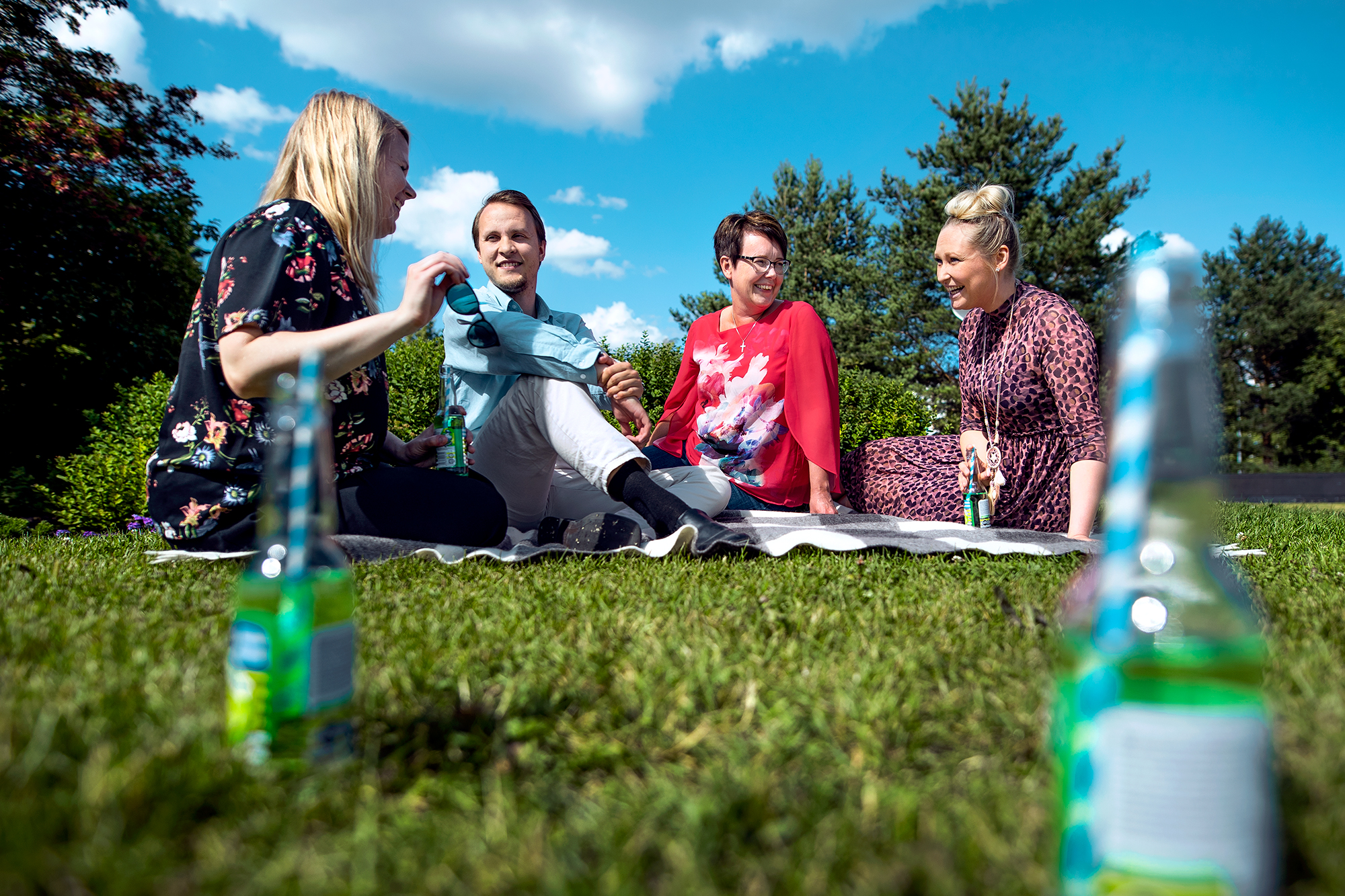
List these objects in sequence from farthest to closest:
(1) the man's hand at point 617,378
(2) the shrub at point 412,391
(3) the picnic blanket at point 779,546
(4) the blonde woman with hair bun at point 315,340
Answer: (2) the shrub at point 412,391 → (1) the man's hand at point 617,378 → (3) the picnic blanket at point 779,546 → (4) the blonde woman with hair bun at point 315,340

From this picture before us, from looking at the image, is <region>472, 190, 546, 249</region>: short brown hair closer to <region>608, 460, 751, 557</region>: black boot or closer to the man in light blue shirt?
the man in light blue shirt

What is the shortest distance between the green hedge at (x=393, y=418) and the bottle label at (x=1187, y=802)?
20.6ft

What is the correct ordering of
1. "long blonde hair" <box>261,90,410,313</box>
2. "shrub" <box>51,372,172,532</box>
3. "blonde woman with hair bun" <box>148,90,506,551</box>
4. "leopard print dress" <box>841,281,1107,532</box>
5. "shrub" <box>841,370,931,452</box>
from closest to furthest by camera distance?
"blonde woman with hair bun" <box>148,90,506,551</box> < "long blonde hair" <box>261,90,410,313</box> < "leopard print dress" <box>841,281,1107,532</box> < "shrub" <box>51,372,172,532</box> < "shrub" <box>841,370,931,452</box>

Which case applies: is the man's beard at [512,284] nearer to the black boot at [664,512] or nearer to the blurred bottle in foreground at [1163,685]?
the black boot at [664,512]

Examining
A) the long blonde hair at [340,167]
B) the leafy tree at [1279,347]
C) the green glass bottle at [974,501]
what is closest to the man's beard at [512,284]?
the long blonde hair at [340,167]

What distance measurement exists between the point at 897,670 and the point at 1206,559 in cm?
90

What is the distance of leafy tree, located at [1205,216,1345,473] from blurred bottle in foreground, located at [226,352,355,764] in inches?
1671

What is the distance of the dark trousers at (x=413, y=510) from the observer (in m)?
3.24

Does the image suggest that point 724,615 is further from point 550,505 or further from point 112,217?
point 112,217

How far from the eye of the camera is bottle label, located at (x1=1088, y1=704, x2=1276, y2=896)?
68cm

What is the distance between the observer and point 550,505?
439 cm

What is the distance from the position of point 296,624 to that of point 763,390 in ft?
13.7

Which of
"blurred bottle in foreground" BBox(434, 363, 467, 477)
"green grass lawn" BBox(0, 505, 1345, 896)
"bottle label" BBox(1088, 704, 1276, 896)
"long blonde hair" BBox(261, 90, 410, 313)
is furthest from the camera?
"blurred bottle in foreground" BBox(434, 363, 467, 477)

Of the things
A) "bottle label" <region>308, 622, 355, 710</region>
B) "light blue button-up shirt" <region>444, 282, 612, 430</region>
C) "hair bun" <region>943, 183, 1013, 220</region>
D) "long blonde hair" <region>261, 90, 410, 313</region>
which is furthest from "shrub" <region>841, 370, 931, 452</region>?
"bottle label" <region>308, 622, 355, 710</region>
